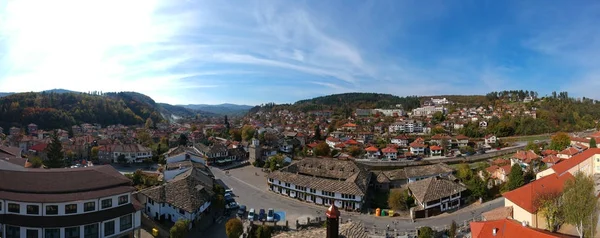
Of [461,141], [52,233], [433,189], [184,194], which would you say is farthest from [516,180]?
[461,141]

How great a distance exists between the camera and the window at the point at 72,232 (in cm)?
1470

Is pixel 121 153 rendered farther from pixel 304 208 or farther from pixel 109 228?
pixel 109 228

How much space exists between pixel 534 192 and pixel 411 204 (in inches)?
363

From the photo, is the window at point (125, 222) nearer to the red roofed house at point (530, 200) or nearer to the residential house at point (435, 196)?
the residential house at point (435, 196)

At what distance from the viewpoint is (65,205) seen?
49.0 feet

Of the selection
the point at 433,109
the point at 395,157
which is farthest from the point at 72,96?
the point at 433,109

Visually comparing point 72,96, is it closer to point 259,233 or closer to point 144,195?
point 144,195

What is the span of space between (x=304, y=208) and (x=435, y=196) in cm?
1032

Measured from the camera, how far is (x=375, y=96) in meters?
168

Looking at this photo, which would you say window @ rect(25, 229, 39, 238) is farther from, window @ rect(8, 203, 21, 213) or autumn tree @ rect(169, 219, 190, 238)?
autumn tree @ rect(169, 219, 190, 238)

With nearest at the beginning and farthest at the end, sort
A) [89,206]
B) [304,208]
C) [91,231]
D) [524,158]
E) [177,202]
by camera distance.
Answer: [91,231]
[89,206]
[177,202]
[304,208]
[524,158]

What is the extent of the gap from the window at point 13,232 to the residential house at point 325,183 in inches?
742

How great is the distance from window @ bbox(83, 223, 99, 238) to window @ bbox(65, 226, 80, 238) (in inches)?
10.8

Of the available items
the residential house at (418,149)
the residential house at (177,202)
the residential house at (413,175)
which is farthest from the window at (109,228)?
the residential house at (418,149)
